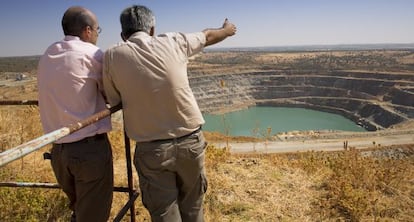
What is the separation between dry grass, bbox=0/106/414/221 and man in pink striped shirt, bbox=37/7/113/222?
5.27ft

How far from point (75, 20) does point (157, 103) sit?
0.76m

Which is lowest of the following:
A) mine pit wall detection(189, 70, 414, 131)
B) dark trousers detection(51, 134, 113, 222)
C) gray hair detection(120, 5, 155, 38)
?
mine pit wall detection(189, 70, 414, 131)

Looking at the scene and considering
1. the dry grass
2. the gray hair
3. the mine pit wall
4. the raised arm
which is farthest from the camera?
the mine pit wall

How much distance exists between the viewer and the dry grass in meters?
3.85

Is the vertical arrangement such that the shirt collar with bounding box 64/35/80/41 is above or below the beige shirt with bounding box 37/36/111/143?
above

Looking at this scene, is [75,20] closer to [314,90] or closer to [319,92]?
[319,92]

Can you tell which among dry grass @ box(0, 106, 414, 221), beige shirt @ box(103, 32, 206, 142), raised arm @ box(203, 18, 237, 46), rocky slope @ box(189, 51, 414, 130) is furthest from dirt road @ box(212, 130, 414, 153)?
beige shirt @ box(103, 32, 206, 142)

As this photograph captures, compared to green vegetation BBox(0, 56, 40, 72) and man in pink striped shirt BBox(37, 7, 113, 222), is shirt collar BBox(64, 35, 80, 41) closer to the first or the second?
man in pink striped shirt BBox(37, 7, 113, 222)

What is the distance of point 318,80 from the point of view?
64.1 metres

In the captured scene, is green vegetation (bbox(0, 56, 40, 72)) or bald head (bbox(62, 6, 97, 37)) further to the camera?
green vegetation (bbox(0, 56, 40, 72))

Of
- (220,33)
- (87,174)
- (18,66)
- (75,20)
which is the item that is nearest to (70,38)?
(75,20)

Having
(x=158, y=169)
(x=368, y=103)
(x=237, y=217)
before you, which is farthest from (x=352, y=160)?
(x=368, y=103)

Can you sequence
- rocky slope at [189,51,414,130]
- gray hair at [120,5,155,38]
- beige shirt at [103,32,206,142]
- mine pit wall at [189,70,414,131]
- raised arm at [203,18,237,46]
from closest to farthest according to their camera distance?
beige shirt at [103,32,206,142] → gray hair at [120,5,155,38] → raised arm at [203,18,237,46] → mine pit wall at [189,70,414,131] → rocky slope at [189,51,414,130]

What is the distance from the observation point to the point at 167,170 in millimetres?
2242
